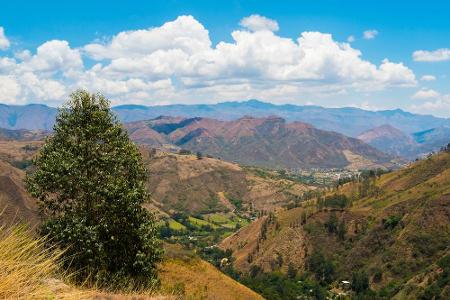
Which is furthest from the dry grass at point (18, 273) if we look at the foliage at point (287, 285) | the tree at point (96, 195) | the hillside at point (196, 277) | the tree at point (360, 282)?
the tree at point (360, 282)

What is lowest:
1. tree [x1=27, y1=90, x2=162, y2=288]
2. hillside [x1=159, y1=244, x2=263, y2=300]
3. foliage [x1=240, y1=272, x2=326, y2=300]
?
foliage [x1=240, y1=272, x2=326, y2=300]

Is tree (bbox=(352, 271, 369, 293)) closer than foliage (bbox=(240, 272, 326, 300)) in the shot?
No

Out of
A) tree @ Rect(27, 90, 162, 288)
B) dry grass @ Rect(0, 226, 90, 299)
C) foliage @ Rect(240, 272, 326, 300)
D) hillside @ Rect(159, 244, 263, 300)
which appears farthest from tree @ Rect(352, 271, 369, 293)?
dry grass @ Rect(0, 226, 90, 299)

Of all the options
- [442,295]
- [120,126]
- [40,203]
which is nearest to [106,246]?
[40,203]

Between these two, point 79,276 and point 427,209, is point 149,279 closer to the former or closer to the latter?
point 79,276

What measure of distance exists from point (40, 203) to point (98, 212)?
4.69 m

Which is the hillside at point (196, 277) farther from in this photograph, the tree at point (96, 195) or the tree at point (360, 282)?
the tree at point (360, 282)

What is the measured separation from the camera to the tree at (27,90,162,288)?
97.2ft

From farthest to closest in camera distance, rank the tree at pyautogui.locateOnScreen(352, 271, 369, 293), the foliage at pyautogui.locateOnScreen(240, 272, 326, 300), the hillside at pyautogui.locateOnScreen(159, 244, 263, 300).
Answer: the tree at pyautogui.locateOnScreen(352, 271, 369, 293) → the foliage at pyautogui.locateOnScreen(240, 272, 326, 300) → the hillside at pyautogui.locateOnScreen(159, 244, 263, 300)

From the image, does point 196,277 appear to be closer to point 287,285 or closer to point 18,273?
point 18,273

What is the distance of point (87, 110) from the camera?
109ft

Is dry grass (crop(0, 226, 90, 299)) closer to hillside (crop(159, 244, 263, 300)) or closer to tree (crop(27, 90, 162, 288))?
tree (crop(27, 90, 162, 288))

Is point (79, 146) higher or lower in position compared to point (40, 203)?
higher

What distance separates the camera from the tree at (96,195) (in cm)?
2964
